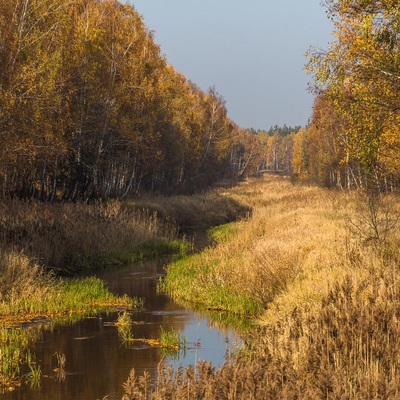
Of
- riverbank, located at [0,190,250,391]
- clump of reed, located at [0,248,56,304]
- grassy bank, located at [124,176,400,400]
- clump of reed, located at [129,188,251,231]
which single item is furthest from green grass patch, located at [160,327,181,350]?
clump of reed, located at [129,188,251,231]

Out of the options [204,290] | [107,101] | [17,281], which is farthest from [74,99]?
[17,281]

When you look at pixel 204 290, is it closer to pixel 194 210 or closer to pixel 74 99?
pixel 74 99

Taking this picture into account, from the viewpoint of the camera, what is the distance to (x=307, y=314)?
9.01 m

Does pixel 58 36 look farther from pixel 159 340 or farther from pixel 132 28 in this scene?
pixel 159 340

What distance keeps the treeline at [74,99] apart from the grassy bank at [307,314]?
8.12 m

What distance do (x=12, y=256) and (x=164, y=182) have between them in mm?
45637

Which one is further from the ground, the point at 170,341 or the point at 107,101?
the point at 107,101

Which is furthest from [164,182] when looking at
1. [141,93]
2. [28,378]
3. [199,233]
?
[28,378]

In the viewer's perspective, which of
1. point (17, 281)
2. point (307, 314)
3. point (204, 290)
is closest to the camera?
point (307, 314)

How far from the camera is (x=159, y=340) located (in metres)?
11.6

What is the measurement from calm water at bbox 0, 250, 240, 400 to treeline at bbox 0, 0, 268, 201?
29.2ft

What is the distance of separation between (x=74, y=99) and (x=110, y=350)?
21.8m

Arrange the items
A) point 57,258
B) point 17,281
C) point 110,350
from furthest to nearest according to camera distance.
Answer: point 57,258, point 17,281, point 110,350

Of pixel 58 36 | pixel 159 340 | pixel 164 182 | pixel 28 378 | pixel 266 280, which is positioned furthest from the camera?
pixel 164 182
